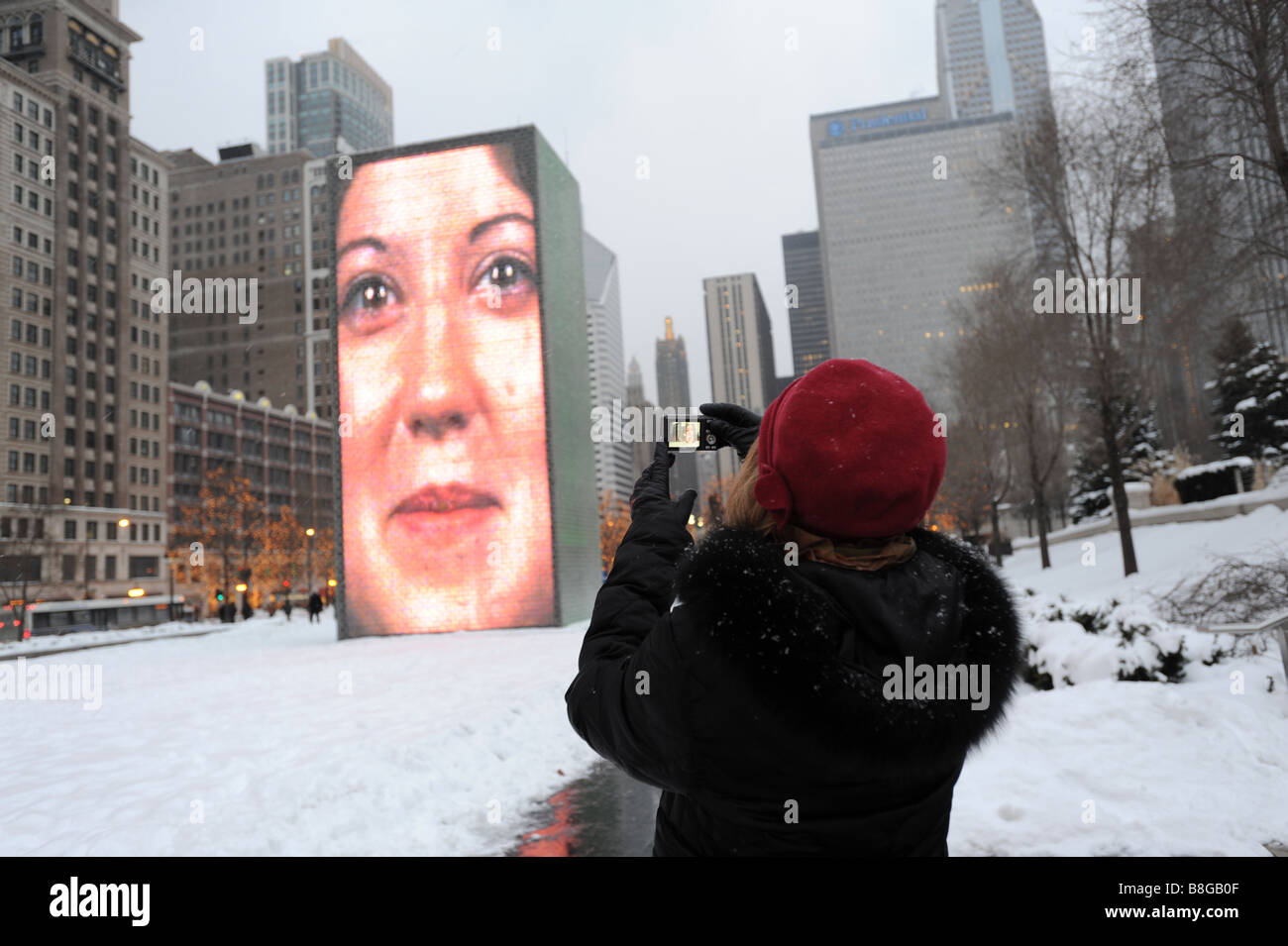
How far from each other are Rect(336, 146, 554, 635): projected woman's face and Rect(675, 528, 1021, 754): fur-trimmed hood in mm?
25560

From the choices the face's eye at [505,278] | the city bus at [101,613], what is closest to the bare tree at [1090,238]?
the face's eye at [505,278]

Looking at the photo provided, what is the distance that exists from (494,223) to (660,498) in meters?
27.8

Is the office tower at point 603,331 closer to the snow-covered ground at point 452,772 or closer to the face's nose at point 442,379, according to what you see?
the face's nose at point 442,379

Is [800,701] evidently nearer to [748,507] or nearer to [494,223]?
[748,507]

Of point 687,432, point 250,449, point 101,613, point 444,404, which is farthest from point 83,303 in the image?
point 687,432

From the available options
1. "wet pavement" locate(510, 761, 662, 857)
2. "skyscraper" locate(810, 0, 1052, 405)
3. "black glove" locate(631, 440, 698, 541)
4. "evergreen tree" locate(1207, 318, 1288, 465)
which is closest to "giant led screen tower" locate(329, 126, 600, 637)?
"wet pavement" locate(510, 761, 662, 857)

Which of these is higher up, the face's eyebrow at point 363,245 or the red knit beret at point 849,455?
the face's eyebrow at point 363,245

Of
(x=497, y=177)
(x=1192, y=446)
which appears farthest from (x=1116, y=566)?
(x=1192, y=446)

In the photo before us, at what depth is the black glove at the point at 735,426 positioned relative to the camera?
227 cm

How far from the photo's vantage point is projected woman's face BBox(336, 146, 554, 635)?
89.0 feet

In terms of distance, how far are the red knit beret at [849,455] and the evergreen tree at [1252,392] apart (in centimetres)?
4109

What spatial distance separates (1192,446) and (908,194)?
5751cm

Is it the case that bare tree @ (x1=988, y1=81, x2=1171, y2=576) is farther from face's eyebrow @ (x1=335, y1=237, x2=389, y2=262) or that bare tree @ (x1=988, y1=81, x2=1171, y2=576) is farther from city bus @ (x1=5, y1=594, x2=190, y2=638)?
city bus @ (x1=5, y1=594, x2=190, y2=638)

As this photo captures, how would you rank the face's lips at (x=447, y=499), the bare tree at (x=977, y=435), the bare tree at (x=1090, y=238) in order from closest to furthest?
the bare tree at (x=1090, y=238)
the face's lips at (x=447, y=499)
the bare tree at (x=977, y=435)
